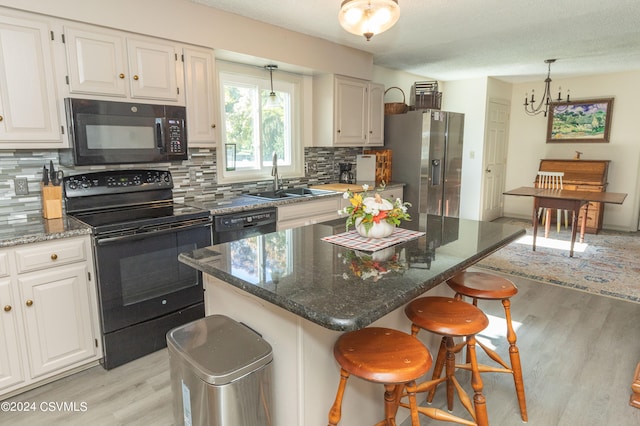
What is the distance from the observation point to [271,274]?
4.58ft

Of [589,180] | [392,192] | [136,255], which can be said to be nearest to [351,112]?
[392,192]

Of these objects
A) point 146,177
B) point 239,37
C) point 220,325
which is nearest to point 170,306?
point 146,177

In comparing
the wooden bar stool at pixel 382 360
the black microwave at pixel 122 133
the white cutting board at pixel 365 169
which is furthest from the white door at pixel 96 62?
the white cutting board at pixel 365 169

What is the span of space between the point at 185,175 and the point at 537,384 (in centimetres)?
282

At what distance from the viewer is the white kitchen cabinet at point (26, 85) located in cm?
211

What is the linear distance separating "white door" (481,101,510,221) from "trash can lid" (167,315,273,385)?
5609 mm

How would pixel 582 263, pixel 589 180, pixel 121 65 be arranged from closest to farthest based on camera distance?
pixel 121 65 → pixel 582 263 → pixel 589 180

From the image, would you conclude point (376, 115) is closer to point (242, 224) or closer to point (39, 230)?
point (242, 224)

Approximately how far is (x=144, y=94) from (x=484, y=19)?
108 inches

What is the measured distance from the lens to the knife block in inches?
93.1

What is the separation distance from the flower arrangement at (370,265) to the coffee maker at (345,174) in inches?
117

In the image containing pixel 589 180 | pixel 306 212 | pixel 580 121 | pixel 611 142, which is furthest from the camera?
pixel 580 121

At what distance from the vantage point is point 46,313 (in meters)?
2.12

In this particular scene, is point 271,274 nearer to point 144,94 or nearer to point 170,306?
point 170,306
